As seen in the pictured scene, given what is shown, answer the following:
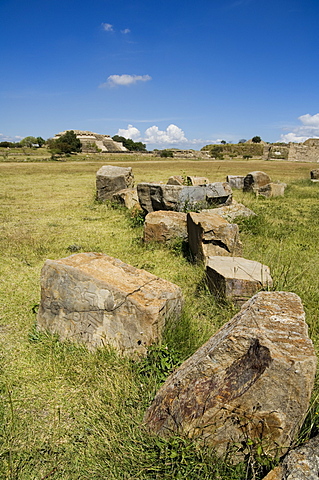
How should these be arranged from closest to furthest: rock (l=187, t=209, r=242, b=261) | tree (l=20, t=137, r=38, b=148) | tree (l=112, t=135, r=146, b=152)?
1. rock (l=187, t=209, r=242, b=261)
2. tree (l=20, t=137, r=38, b=148)
3. tree (l=112, t=135, r=146, b=152)

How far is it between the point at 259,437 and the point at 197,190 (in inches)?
261

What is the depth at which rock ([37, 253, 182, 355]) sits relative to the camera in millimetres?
2848

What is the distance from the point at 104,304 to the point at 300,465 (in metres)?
1.90

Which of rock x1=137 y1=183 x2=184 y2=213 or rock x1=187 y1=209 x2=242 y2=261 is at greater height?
rock x1=137 y1=183 x2=184 y2=213

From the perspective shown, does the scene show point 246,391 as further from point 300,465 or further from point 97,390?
point 97,390

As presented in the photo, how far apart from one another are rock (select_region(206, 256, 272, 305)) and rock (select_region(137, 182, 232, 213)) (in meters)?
3.58

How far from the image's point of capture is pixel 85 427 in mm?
2264

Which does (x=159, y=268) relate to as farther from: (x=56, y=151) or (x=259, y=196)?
(x=56, y=151)

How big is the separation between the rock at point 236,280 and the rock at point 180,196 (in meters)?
3.58

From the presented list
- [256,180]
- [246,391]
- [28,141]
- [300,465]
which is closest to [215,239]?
[246,391]

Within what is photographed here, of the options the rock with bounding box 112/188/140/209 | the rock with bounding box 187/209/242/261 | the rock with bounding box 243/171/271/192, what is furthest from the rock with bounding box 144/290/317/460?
the rock with bounding box 243/171/271/192

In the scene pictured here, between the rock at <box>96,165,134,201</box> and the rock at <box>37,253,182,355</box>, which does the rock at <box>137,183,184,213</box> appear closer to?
the rock at <box>96,165,134,201</box>

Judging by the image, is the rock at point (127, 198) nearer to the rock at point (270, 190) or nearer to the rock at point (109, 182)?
the rock at point (109, 182)

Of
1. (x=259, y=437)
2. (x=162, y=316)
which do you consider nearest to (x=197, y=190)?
(x=162, y=316)
